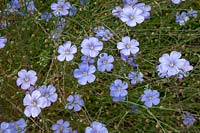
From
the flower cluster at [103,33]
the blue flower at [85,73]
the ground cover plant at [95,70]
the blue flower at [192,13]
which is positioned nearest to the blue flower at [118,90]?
the ground cover plant at [95,70]

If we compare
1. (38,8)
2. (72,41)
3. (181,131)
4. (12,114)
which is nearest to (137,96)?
(181,131)

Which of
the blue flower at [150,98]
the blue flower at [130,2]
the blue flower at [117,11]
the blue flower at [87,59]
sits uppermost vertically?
the blue flower at [130,2]

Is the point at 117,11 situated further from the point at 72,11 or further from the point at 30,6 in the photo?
the point at 30,6

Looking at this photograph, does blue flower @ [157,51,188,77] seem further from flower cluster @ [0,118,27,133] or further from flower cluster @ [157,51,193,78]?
flower cluster @ [0,118,27,133]

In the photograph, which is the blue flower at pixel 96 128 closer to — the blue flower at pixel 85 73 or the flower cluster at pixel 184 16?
the blue flower at pixel 85 73

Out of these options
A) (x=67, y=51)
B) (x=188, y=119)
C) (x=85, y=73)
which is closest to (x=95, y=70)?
(x=85, y=73)
